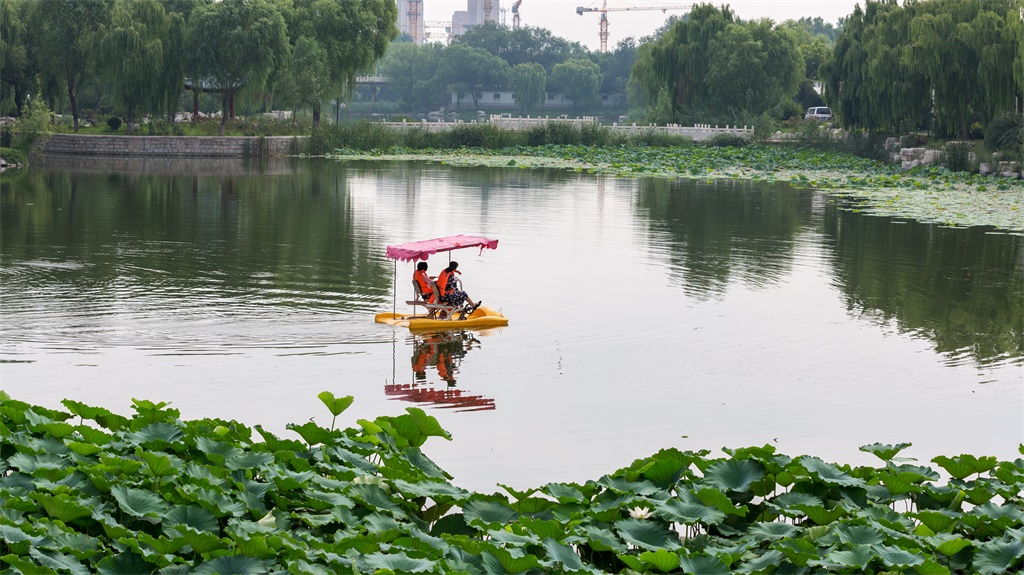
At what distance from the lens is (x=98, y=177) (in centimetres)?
3322

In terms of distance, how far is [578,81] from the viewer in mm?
104250

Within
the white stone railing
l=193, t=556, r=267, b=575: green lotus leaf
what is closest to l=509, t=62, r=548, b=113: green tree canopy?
the white stone railing

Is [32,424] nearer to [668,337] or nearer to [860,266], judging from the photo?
[668,337]

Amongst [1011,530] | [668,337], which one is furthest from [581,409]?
[1011,530]

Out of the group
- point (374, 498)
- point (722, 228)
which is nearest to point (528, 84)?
point (722, 228)

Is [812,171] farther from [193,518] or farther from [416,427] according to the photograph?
[193,518]

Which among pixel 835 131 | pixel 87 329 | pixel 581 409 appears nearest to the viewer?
pixel 581 409

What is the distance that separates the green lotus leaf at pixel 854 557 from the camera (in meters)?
5.11

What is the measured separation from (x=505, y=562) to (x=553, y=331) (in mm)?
7695

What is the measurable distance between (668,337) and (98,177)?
2465cm

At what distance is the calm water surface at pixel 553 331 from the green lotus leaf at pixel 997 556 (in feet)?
9.67

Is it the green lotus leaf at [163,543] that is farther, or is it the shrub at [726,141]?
the shrub at [726,141]

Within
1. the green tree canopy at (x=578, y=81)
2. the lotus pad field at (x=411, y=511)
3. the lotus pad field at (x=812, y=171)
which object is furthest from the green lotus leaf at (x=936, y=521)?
the green tree canopy at (x=578, y=81)

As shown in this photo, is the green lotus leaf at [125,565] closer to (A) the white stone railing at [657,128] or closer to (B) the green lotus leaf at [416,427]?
(B) the green lotus leaf at [416,427]
